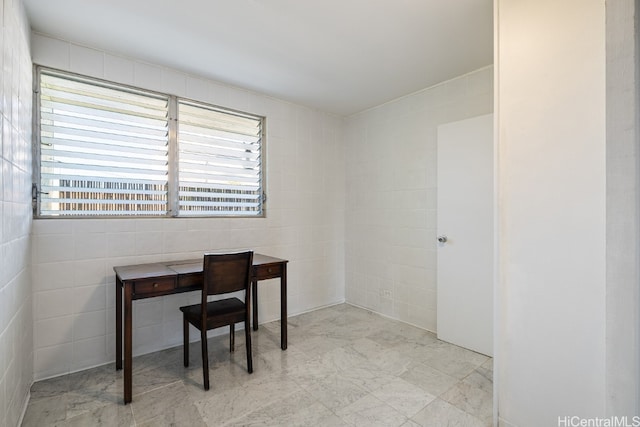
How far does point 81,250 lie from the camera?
2299 mm

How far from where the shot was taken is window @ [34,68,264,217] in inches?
88.7

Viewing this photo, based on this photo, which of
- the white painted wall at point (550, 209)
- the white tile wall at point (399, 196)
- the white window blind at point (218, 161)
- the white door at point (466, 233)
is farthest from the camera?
the white tile wall at point (399, 196)

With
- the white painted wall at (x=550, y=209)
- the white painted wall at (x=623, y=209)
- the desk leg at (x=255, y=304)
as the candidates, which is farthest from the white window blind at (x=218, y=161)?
the white painted wall at (x=623, y=209)

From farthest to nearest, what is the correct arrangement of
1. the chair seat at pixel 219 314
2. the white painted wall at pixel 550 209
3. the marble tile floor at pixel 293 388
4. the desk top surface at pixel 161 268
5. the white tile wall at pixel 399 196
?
the white tile wall at pixel 399 196 < the chair seat at pixel 219 314 < the desk top surface at pixel 161 268 < the marble tile floor at pixel 293 388 < the white painted wall at pixel 550 209

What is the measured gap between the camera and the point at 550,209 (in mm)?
1518

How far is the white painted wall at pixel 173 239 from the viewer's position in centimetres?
221

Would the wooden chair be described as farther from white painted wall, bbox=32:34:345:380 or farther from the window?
the window

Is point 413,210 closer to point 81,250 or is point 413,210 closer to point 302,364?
point 302,364

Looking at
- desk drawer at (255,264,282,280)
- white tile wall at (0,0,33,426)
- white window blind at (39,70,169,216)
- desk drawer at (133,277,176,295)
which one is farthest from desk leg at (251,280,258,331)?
white tile wall at (0,0,33,426)

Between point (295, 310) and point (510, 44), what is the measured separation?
319cm

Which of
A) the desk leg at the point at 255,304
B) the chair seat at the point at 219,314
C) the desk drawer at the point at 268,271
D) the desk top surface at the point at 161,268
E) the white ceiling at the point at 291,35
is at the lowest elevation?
the desk leg at the point at 255,304

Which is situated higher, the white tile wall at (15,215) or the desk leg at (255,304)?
the white tile wall at (15,215)

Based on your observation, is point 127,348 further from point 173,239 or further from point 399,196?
point 399,196

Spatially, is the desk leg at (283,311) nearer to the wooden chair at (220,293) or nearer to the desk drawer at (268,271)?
the desk drawer at (268,271)
